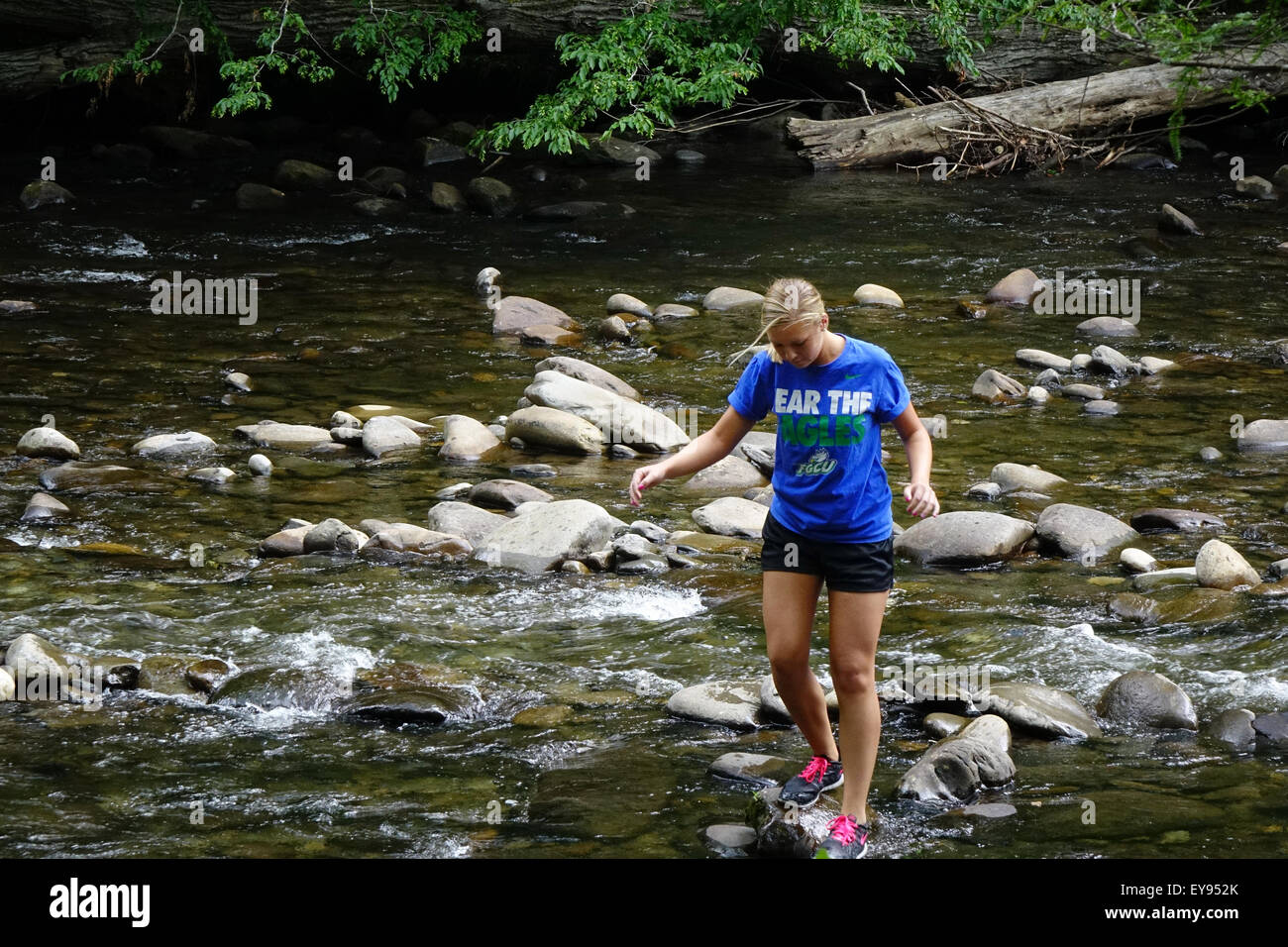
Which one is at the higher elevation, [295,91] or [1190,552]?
[295,91]

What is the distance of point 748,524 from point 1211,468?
123 inches

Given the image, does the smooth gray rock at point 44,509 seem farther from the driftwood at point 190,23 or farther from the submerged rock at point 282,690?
the driftwood at point 190,23

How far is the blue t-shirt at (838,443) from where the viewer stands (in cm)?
405

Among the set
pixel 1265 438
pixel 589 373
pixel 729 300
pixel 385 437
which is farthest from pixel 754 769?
pixel 729 300

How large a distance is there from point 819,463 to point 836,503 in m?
0.13

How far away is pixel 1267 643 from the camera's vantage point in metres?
5.84

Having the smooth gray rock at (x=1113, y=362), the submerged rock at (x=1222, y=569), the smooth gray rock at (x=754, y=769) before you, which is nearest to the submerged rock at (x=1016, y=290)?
the smooth gray rock at (x=1113, y=362)

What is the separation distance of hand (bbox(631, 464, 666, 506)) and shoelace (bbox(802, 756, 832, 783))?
103 cm

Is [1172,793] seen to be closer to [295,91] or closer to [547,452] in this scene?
[547,452]

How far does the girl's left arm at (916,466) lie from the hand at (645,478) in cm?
75

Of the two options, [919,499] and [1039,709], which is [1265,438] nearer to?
[1039,709]

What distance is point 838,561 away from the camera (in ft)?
13.3

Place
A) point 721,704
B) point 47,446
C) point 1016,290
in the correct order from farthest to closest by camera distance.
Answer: point 1016,290 → point 47,446 → point 721,704
